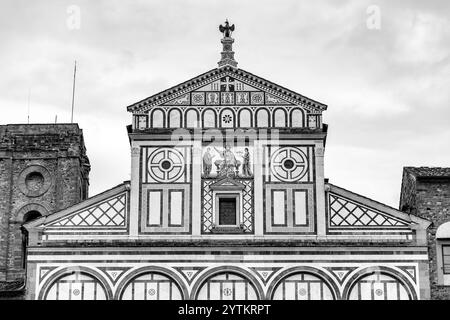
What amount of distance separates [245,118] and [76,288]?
30.1 ft

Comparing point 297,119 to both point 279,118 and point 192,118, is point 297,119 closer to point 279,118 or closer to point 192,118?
point 279,118

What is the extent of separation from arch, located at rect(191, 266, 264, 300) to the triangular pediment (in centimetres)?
312

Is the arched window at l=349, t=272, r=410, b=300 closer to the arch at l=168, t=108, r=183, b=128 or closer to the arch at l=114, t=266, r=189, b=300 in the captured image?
the arch at l=114, t=266, r=189, b=300

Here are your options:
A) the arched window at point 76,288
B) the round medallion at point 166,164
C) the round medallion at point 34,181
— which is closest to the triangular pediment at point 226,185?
the round medallion at point 166,164

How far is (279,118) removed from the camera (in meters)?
41.5

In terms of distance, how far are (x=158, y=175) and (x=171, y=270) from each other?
3.82 meters

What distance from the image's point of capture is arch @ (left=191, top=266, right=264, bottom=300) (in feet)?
128

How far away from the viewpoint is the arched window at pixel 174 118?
41.5 meters

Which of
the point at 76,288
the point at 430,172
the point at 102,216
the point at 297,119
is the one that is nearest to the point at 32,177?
the point at 102,216

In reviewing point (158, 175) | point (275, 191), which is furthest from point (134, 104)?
point (275, 191)

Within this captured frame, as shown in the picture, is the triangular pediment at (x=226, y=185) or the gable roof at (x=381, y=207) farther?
the triangular pediment at (x=226, y=185)

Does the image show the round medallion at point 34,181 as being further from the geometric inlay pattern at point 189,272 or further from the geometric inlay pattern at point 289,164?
the geometric inlay pattern at point 289,164

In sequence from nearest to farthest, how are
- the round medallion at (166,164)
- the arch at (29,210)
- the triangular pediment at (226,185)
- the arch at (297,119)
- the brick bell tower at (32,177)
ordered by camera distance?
the triangular pediment at (226,185) → the round medallion at (166,164) → the arch at (297,119) → the brick bell tower at (32,177) → the arch at (29,210)

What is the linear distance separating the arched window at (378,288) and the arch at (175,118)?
30.1 ft
